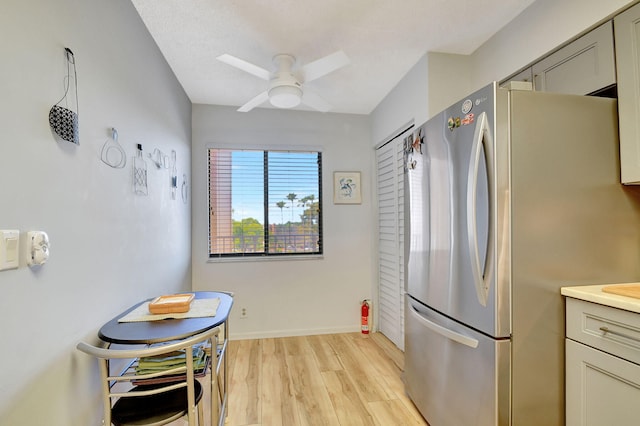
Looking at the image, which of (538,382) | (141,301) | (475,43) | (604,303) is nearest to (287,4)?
(475,43)

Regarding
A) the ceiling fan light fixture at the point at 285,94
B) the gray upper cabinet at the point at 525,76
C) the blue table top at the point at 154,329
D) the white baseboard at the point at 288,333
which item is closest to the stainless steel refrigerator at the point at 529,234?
the gray upper cabinet at the point at 525,76

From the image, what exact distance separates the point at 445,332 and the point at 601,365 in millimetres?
607

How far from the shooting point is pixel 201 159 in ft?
11.0

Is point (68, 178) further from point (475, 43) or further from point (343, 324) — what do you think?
point (343, 324)

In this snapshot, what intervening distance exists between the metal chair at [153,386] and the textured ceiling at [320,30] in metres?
1.83

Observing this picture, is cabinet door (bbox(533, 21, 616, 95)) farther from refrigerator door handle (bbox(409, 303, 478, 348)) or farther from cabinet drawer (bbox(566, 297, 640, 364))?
refrigerator door handle (bbox(409, 303, 478, 348))

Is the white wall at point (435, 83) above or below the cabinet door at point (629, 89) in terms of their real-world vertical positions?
above

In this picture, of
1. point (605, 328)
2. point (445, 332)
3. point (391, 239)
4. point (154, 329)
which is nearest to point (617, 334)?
point (605, 328)

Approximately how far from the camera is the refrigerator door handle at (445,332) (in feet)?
4.79

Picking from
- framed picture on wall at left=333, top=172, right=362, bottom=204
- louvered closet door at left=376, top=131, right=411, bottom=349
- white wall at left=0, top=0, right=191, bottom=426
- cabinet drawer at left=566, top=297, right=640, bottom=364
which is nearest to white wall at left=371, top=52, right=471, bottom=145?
louvered closet door at left=376, top=131, right=411, bottom=349

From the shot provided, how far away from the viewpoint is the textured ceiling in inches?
71.6

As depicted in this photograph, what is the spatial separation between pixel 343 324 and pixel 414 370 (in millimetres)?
1586

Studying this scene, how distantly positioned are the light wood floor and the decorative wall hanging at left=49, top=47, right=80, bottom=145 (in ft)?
6.06

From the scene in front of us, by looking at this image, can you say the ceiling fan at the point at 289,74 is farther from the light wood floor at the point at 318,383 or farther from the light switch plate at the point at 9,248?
the light wood floor at the point at 318,383
